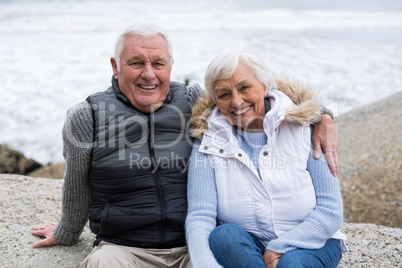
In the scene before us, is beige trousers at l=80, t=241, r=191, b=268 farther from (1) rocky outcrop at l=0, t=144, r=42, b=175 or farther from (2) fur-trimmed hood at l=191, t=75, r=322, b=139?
(1) rocky outcrop at l=0, t=144, r=42, b=175

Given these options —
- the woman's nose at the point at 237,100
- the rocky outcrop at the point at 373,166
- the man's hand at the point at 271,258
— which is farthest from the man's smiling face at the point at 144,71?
the rocky outcrop at the point at 373,166

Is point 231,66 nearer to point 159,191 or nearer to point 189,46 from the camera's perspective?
point 159,191

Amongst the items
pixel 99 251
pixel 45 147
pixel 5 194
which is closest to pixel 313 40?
pixel 45 147

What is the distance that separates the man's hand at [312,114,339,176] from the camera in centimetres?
245

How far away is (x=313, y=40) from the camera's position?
14.2 meters

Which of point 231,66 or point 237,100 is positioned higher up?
point 231,66

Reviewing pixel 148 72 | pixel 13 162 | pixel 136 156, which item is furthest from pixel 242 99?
pixel 13 162

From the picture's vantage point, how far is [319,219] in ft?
7.55

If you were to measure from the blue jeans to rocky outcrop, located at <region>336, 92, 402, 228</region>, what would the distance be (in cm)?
276

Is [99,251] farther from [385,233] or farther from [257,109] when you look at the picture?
[385,233]

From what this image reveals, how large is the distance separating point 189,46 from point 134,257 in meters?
11.8

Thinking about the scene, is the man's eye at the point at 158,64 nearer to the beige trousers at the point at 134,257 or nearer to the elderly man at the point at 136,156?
the elderly man at the point at 136,156

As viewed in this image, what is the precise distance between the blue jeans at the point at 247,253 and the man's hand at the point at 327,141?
1.59 feet

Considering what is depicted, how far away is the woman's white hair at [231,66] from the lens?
2.42 m
